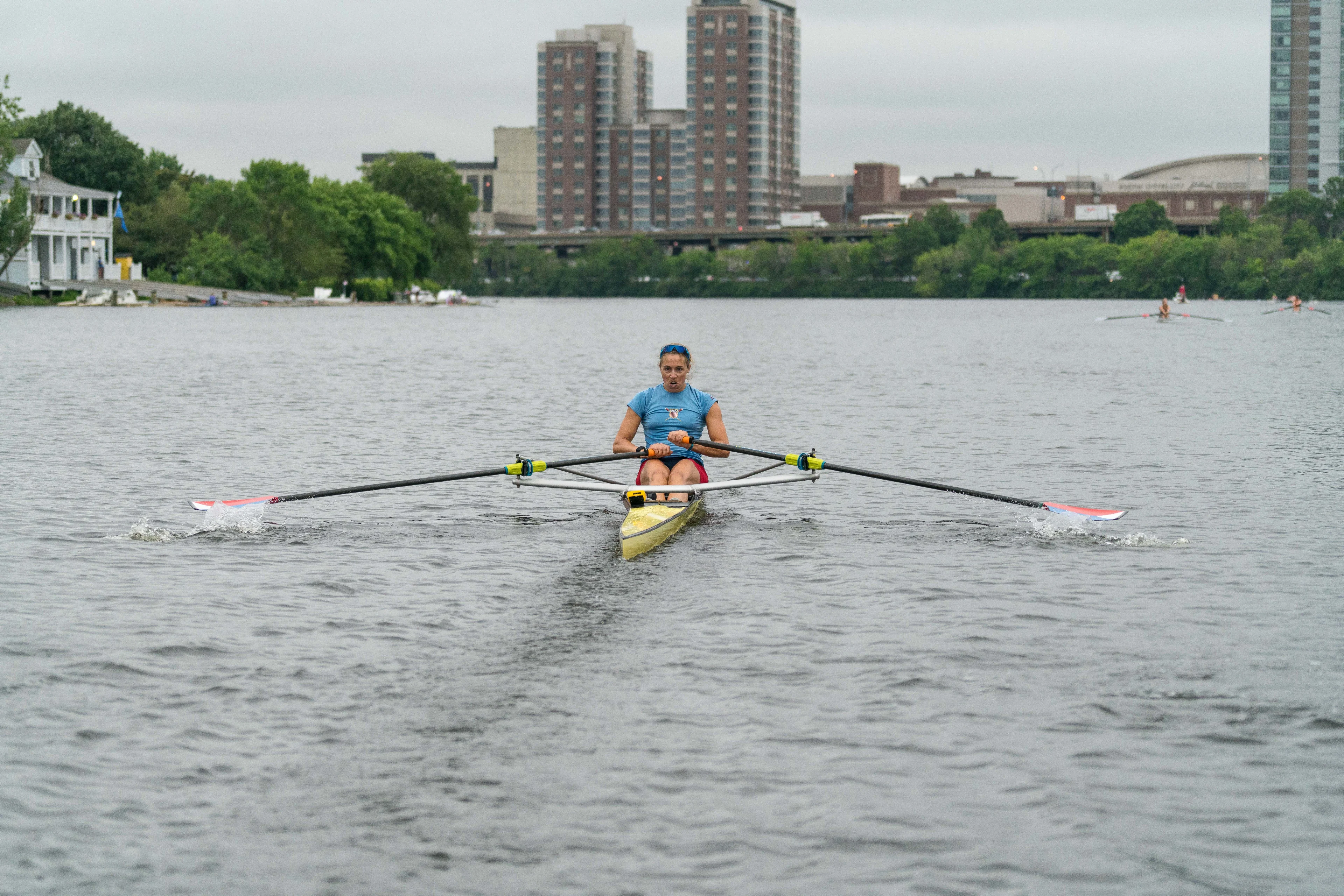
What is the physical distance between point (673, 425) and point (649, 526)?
8.11 ft

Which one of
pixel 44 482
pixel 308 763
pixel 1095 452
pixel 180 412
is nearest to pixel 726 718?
pixel 308 763

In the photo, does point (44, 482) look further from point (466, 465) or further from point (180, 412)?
point (180, 412)

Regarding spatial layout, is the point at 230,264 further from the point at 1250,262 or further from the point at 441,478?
the point at 1250,262

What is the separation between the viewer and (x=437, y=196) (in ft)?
484

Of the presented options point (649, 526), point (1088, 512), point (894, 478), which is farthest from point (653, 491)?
point (1088, 512)

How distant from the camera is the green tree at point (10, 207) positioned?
96.9 metres

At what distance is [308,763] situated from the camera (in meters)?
9.82

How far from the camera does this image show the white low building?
4338 inches

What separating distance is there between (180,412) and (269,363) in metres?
19.5

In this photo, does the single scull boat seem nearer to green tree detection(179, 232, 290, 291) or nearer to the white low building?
the white low building

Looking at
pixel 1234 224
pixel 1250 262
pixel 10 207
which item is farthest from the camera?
pixel 1234 224

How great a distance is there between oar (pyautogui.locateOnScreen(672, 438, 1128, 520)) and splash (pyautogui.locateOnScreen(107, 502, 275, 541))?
5.49 meters

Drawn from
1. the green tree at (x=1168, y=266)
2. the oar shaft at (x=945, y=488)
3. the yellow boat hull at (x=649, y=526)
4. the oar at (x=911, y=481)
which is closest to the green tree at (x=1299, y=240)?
the green tree at (x=1168, y=266)

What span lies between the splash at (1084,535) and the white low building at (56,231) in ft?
318
